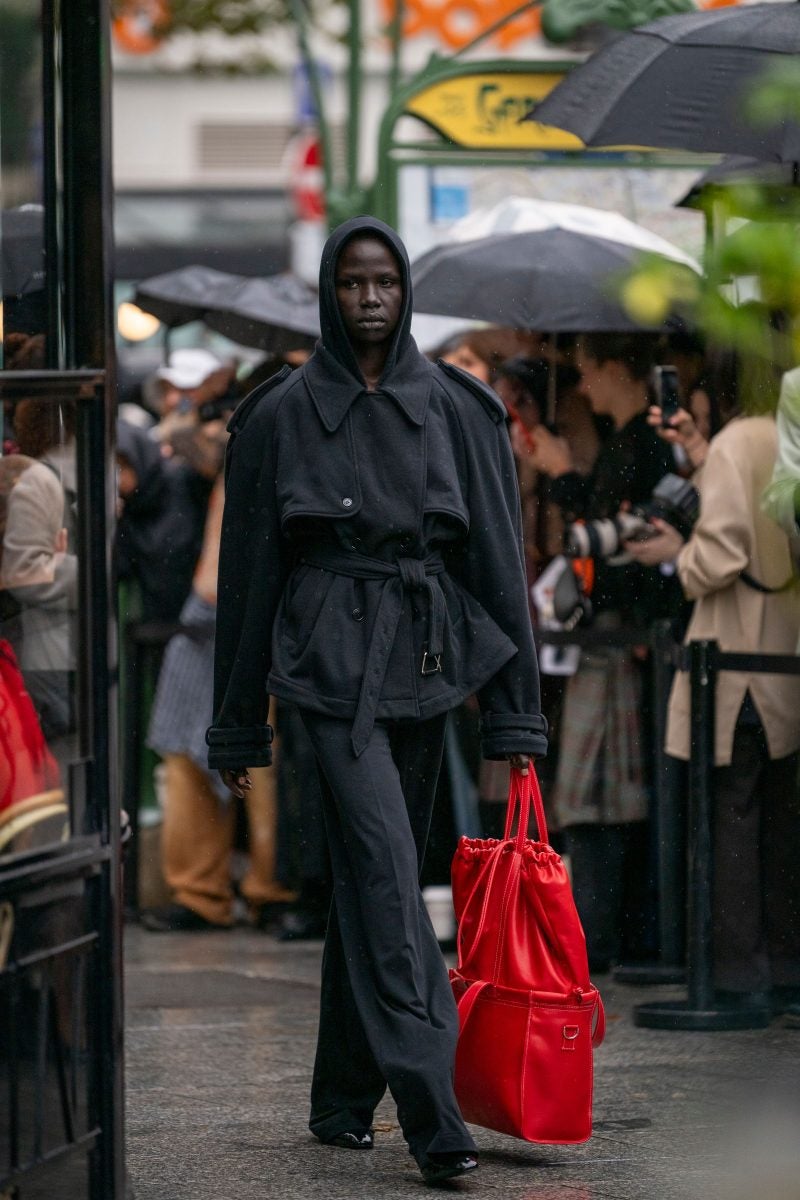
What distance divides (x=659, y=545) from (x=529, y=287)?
110 cm

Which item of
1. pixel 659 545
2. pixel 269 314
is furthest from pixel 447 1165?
pixel 269 314

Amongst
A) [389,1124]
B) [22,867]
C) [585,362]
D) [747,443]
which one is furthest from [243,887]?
[22,867]

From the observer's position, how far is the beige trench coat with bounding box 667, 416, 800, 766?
7.41 metres

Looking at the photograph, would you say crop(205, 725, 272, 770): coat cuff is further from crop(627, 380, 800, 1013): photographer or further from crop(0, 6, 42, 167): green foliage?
crop(627, 380, 800, 1013): photographer

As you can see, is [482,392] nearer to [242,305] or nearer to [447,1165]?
[447,1165]

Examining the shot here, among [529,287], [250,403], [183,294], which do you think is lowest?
[250,403]

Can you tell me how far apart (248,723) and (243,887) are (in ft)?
15.4

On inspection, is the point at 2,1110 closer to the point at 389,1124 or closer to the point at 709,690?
the point at 389,1124

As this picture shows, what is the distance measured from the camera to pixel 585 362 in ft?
28.3

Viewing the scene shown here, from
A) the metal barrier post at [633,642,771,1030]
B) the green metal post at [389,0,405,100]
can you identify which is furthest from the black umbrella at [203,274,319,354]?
the green metal post at [389,0,405,100]

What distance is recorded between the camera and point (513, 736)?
17.7ft

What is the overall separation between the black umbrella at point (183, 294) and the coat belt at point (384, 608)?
16.8ft

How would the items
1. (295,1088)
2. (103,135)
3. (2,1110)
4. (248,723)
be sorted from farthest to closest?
(295,1088) < (248,723) < (103,135) < (2,1110)

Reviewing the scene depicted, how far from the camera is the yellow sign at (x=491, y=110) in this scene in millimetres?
9734
